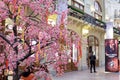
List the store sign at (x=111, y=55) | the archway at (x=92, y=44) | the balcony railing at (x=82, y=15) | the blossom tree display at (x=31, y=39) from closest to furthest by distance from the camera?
the blossom tree display at (x=31, y=39) → the store sign at (x=111, y=55) → the balcony railing at (x=82, y=15) → the archway at (x=92, y=44)

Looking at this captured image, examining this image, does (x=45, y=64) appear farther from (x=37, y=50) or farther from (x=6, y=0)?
(x=6, y=0)

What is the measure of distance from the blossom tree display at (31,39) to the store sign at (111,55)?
1660cm

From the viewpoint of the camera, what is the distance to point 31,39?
19.2 ft

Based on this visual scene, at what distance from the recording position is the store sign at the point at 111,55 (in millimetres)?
22203

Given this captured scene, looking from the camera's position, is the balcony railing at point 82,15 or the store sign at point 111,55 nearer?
the store sign at point 111,55

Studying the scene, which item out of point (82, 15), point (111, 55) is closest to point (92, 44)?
point (82, 15)

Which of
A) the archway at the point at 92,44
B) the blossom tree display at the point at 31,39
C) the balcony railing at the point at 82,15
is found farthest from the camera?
the archway at the point at 92,44

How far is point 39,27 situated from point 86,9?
23544mm

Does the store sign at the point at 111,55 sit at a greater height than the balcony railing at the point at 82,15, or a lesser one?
lesser

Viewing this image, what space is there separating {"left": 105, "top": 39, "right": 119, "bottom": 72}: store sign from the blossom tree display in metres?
16.6

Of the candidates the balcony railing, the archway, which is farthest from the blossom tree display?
the archway

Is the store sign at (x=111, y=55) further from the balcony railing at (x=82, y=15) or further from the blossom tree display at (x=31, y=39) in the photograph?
the blossom tree display at (x=31, y=39)

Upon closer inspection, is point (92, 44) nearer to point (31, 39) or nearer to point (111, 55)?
point (111, 55)

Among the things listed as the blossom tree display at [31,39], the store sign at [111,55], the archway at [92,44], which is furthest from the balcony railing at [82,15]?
the blossom tree display at [31,39]
